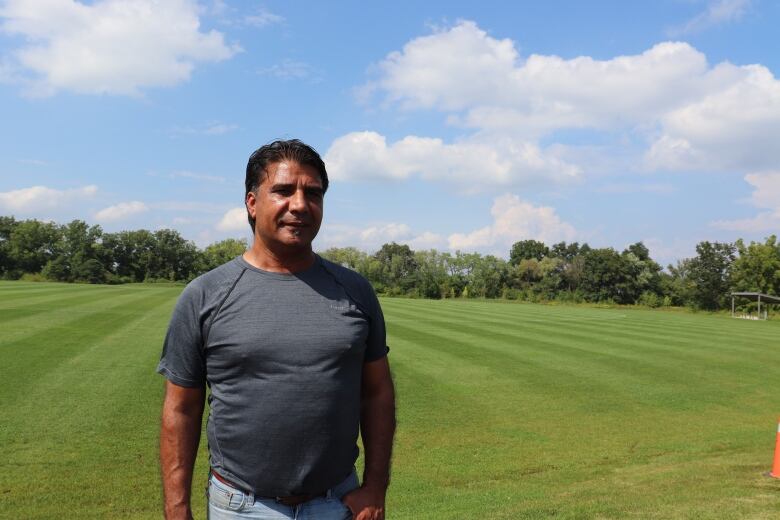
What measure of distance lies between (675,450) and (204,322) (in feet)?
27.8

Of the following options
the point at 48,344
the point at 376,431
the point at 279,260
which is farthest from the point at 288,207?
the point at 48,344

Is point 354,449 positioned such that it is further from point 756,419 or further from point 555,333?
point 555,333

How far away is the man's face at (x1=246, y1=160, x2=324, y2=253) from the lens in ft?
8.03

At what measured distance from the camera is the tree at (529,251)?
123938 millimetres

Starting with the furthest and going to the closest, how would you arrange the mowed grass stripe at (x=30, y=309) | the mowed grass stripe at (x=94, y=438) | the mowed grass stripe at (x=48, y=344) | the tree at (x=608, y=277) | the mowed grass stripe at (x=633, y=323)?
the tree at (x=608, y=277) < the mowed grass stripe at (x=633, y=323) < the mowed grass stripe at (x=30, y=309) < the mowed grass stripe at (x=48, y=344) < the mowed grass stripe at (x=94, y=438)

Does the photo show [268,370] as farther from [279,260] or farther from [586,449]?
[586,449]

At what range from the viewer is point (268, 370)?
7.63ft

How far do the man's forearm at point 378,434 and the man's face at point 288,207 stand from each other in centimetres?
80

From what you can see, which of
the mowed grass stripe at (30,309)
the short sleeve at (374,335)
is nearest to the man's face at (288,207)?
the short sleeve at (374,335)

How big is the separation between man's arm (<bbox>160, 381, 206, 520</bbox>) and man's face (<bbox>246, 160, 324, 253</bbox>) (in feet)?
2.40

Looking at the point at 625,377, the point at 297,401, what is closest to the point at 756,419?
the point at 625,377

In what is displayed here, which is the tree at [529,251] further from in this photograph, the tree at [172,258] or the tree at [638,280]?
the tree at [172,258]

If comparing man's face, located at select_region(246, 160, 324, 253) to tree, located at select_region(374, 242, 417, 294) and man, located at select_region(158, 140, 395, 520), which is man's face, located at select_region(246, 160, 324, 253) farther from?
tree, located at select_region(374, 242, 417, 294)

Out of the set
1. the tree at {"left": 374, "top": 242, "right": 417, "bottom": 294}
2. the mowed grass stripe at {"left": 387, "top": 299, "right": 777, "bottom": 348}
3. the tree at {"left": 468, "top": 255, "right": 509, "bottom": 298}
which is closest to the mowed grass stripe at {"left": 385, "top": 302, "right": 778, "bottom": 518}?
the mowed grass stripe at {"left": 387, "top": 299, "right": 777, "bottom": 348}
